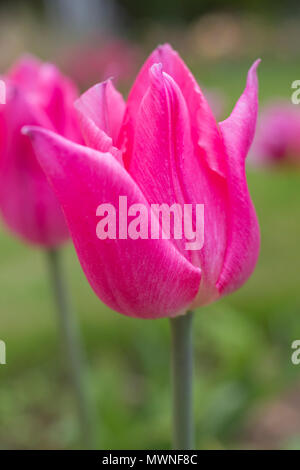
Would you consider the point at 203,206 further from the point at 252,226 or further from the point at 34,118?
the point at 34,118

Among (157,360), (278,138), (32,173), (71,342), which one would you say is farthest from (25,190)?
(278,138)

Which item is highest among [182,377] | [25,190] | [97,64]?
[97,64]

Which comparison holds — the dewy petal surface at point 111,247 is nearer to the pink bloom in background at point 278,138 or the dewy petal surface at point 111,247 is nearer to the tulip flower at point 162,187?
the tulip flower at point 162,187

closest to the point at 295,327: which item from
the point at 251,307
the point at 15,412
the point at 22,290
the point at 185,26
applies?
the point at 251,307

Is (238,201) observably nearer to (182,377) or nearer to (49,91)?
(182,377)

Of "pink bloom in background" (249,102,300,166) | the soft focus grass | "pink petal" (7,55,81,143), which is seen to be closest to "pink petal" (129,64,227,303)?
"pink petal" (7,55,81,143)

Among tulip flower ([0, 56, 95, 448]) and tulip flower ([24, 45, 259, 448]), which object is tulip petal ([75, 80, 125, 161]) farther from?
tulip flower ([0, 56, 95, 448])
